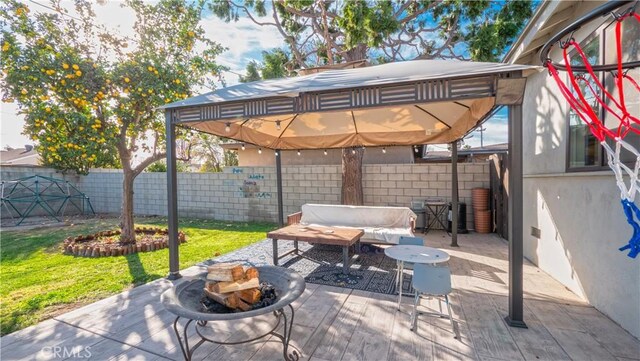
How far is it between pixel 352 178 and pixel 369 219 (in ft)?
6.62

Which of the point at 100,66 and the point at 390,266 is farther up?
the point at 100,66

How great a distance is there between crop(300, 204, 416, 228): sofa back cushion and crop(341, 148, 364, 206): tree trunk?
1.60m

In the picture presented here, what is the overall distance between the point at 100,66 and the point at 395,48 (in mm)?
7245

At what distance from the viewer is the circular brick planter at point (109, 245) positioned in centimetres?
489

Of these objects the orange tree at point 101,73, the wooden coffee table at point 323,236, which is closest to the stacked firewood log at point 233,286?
the wooden coffee table at point 323,236

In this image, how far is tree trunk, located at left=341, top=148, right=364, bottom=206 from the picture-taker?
22.5ft

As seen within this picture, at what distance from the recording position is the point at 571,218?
3.19 m

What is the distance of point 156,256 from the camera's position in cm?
482

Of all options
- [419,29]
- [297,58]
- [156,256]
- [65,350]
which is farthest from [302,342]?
[419,29]

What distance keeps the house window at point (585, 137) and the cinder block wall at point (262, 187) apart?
332cm

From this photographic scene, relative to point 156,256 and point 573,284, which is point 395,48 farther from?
point 156,256

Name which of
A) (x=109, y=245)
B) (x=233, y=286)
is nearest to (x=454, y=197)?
(x=233, y=286)

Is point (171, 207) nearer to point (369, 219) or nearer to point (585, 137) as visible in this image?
point (369, 219)

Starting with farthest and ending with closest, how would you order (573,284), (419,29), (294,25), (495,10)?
(294,25), (419,29), (495,10), (573,284)
